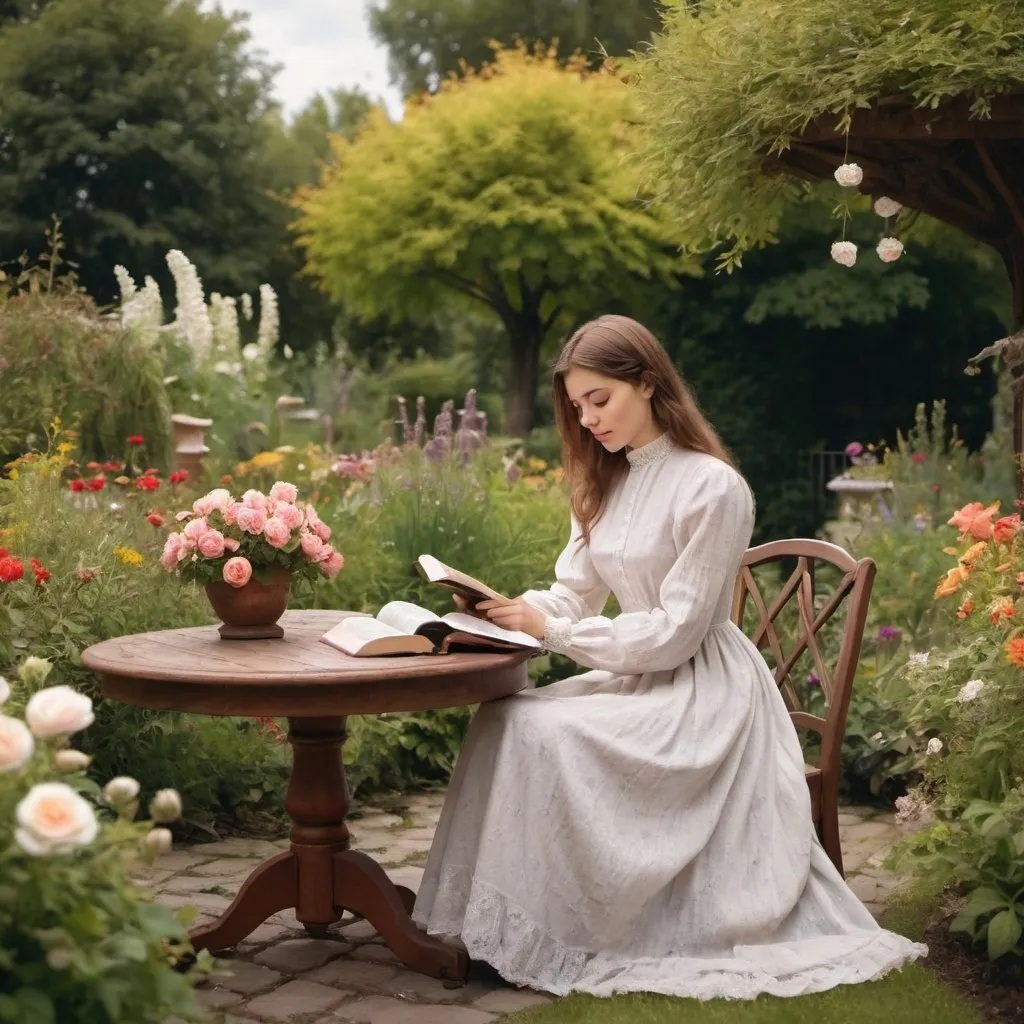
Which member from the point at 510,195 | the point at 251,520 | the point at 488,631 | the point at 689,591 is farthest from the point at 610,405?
the point at 510,195

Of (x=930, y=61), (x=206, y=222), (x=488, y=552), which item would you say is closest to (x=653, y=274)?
(x=206, y=222)

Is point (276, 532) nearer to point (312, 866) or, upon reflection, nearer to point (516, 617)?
point (516, 617)

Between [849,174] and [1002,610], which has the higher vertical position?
[849,174]

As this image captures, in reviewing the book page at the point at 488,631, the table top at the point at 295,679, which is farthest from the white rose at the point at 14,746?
the book page at the point at 488,631

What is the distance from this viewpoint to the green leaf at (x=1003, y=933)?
338 centimetres

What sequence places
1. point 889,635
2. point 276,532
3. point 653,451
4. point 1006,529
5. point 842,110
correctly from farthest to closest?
point 889,635
point 842,110
point 1006,529
point 653,451
point 276,532

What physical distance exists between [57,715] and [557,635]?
173 cm

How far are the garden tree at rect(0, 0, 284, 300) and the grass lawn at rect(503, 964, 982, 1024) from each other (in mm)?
19100

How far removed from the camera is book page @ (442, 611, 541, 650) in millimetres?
3545

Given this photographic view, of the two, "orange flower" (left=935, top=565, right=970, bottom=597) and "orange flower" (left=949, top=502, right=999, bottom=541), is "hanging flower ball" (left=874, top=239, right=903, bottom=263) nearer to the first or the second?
"orange flower" (left=949, top=502, right=999, bottom=541)

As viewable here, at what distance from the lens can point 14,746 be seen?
208 centimetres

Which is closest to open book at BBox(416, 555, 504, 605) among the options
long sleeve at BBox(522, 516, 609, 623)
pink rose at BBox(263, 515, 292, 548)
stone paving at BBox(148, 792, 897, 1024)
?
long sleeve at BBox(522, 516, 609, 623)

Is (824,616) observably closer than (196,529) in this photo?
No

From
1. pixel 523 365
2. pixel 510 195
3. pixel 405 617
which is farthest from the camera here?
pixel 523 365
